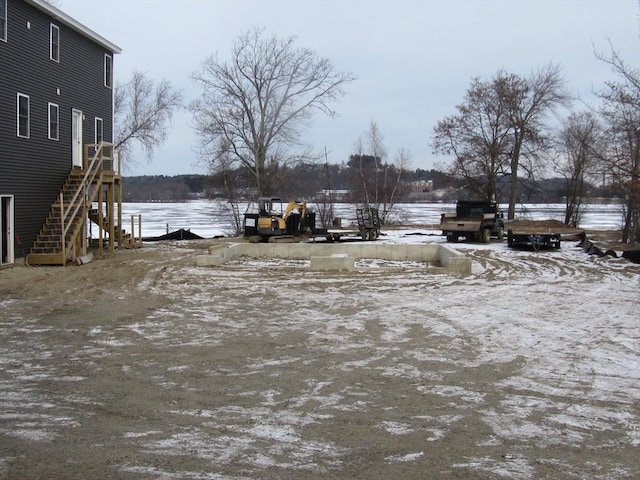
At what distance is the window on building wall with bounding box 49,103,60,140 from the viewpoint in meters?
21.1

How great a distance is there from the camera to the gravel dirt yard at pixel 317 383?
15.8ft

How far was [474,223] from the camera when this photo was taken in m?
29.3

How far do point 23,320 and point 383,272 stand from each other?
9664 millimetres

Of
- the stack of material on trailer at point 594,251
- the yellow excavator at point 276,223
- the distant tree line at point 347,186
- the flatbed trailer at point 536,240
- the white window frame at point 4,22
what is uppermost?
the white window frame at point 4,22

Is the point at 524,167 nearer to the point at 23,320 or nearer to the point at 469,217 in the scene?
the point at 469,217

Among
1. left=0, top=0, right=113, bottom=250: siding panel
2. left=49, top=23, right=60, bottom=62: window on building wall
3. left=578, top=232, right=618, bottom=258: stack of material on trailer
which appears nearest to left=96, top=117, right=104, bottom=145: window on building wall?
left=0, top=0, right=113, bottom=250: siding panel

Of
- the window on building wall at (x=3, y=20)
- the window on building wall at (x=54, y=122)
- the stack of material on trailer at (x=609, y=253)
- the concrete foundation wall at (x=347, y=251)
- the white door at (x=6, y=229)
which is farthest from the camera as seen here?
the concrete foundation wall at (x=347, y=251)

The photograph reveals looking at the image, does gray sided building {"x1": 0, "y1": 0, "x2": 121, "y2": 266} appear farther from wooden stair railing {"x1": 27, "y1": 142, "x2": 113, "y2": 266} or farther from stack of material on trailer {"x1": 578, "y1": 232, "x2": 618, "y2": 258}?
stack of material on trailer {"x1": 578, "y1": 232, "x2": 618, "y2": 258}

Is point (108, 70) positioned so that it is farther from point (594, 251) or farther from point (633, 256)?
point (633, 256)

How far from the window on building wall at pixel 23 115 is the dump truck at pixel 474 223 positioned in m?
17.9

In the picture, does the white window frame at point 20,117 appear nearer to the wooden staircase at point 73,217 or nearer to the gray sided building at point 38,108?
the gray sided building at point 38,108

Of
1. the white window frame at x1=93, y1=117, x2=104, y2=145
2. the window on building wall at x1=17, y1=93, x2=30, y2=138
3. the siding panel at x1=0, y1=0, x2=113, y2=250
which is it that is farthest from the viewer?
the white window frame at x1=93, y1=117, x2=104, y2=145

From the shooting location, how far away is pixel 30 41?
19672 millimetres

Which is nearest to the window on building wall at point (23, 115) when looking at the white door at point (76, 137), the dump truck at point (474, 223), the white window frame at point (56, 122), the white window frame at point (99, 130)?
the white window frame at point (56, 122)
